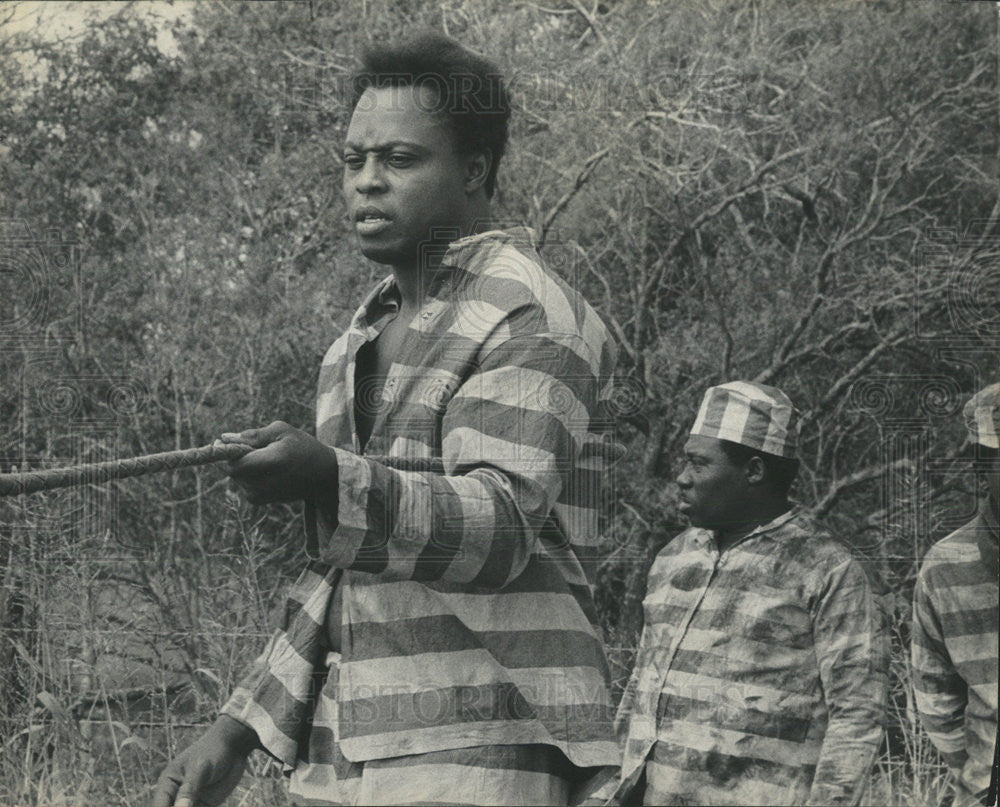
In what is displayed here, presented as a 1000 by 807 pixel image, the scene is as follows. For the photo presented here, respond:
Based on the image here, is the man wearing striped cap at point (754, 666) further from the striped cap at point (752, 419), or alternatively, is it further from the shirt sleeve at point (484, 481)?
A: the shirt sleeve at point (484, 481)

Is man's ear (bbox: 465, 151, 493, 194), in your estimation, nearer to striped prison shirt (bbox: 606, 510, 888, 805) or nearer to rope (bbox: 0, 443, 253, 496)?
rope (bbox: 0, 443, 253, 496)

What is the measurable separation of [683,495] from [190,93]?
3526 millimetres

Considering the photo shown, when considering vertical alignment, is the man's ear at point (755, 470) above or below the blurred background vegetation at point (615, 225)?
below

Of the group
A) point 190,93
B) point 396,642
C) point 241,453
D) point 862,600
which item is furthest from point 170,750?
point 190,93

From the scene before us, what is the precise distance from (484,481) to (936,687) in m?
1.75

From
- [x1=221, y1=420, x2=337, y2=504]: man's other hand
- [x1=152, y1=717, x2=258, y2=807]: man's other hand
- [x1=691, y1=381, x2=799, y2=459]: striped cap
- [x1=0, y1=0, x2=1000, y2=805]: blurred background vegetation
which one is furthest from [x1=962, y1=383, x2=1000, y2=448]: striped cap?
[x1=0, y1=0, x2=1000, y2=805]: blurred background vegetation

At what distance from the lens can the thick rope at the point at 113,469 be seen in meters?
1.08

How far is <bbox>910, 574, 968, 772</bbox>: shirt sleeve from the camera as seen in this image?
2.75 meters

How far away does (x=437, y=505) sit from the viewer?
1.34 m

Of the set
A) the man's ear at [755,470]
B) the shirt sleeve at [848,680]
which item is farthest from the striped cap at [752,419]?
the shirt sleeve at [848,680]

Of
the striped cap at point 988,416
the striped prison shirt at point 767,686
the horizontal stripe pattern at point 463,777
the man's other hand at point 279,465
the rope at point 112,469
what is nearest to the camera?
the rope at point 112,469

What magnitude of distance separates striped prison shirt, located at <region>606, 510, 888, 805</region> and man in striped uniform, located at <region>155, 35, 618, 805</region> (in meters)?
1.30

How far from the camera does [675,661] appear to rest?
10.1 ft

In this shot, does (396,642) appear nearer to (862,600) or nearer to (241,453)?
(241,453)
